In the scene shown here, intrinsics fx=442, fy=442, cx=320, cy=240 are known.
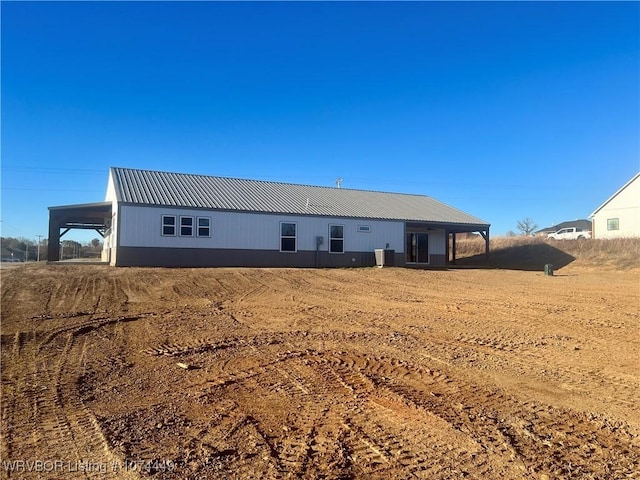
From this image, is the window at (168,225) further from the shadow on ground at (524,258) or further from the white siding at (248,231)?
the shadow on ground at (524,258)

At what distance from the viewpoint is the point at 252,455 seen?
325 centimetres

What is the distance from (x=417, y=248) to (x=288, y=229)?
9.09 meters

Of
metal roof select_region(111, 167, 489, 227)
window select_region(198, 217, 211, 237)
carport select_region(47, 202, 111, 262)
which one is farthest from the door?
carport select_region(47, 202, 111, 262)

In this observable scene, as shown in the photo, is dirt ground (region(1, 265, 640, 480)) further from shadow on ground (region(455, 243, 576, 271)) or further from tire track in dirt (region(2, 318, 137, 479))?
shadow on ground (region(455, 243, 576, 271))

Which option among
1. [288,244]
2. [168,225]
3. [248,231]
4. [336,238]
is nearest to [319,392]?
[168,225]

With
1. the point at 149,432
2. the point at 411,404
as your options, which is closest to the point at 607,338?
the point at 411,404

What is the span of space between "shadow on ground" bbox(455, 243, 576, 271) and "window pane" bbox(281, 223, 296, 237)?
12916 mm

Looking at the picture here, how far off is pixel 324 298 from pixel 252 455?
882cm

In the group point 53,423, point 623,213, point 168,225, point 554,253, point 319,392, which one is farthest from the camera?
point 623,213

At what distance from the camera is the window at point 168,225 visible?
19.6 m

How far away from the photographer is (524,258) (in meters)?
31.4

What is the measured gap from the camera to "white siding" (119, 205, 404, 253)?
1898 cm

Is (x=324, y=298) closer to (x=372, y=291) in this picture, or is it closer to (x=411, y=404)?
(x=372, y=291)

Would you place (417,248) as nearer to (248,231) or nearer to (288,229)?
(288,229)
